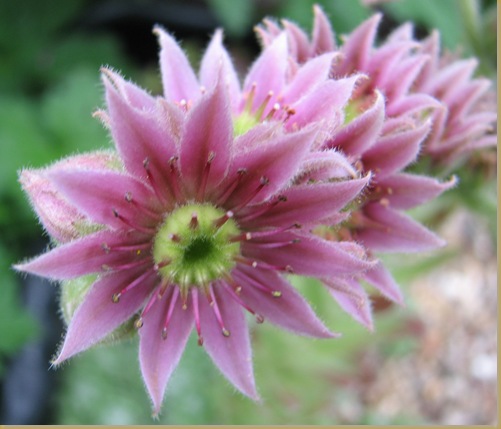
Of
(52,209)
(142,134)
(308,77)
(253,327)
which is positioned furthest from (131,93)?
(253,327)

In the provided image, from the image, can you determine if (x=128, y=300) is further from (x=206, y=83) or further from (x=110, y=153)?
(x=206, y=83)

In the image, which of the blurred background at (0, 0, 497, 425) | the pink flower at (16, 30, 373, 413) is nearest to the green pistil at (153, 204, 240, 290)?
the pink flower at (16, 30, 373, 413)

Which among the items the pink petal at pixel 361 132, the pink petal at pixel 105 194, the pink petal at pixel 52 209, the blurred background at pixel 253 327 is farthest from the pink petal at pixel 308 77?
the blurred background at pixel 253 327

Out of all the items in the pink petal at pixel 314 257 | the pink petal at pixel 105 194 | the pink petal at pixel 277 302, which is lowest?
the pink petal at pixel 277 302

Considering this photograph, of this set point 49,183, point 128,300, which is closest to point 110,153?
point 49,183

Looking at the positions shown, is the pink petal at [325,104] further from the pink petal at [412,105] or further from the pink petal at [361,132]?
→ the pink petal at [412,105]

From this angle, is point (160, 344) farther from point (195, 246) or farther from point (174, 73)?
point (174, 73)
